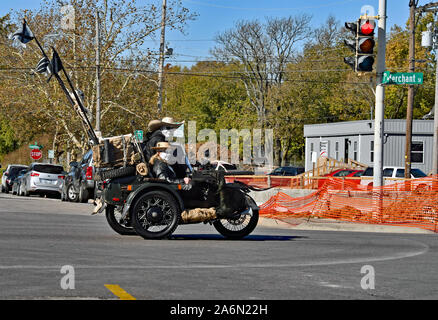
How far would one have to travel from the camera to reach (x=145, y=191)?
505 inches

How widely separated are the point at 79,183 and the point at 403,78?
1541 centimetres

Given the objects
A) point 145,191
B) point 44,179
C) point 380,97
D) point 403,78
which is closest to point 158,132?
point 145,191

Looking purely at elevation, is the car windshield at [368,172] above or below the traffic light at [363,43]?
below

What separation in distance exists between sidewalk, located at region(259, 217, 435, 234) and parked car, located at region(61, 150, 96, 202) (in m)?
11.0

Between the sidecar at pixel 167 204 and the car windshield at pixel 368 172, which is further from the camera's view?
the car windshield at pixel 368 172

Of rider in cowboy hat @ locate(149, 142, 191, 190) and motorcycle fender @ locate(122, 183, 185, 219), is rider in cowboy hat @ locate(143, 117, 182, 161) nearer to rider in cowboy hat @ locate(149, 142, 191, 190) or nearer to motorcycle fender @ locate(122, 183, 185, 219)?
rider in cowboy hat @ locate(149, 142, 191, 190)

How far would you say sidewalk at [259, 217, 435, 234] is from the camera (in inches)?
718

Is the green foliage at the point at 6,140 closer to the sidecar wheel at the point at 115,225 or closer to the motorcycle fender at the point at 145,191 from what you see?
the sidecar wheel at the point at 115,225

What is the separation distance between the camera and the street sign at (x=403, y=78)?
19.0m

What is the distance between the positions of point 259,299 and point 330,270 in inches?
103

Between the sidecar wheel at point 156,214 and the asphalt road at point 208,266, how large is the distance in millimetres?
256

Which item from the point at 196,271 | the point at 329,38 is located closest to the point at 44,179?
the point at 196,271

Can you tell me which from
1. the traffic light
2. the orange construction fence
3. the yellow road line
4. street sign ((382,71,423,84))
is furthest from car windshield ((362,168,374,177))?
the yellow road line

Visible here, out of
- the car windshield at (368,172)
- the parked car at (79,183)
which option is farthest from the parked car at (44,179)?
the car windshield at (368,172)
